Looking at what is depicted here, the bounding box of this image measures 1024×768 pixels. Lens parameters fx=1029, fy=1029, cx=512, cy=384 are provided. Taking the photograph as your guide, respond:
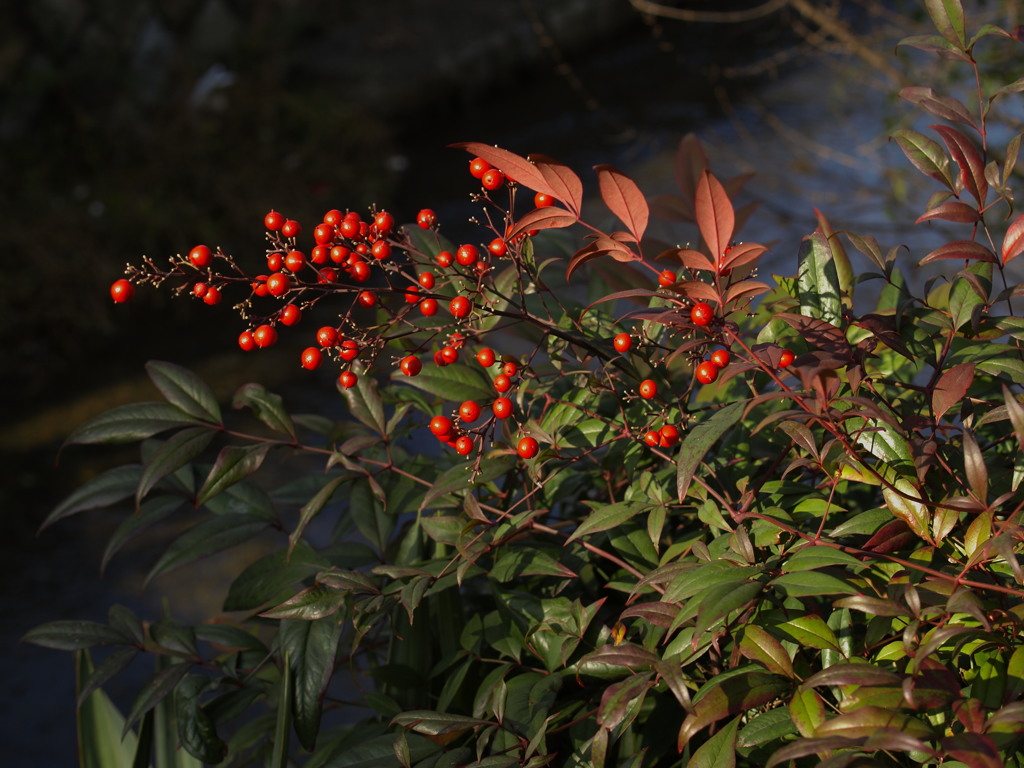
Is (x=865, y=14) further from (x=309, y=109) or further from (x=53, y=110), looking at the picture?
(x=53, y=110)

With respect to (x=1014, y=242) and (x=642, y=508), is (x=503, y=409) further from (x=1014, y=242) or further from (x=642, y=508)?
(x=1014, y=242)

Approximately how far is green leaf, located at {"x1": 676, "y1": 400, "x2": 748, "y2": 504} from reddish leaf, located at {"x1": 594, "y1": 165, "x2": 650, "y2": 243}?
0.44 feet

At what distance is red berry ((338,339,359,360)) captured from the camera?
676 millimetres

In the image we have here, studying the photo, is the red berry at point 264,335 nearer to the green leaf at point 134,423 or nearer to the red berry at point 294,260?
the red berry at point 294,260

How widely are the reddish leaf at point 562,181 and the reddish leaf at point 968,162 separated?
0.25 metres

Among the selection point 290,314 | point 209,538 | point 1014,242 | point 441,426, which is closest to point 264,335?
point 290,314

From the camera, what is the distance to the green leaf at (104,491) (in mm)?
844

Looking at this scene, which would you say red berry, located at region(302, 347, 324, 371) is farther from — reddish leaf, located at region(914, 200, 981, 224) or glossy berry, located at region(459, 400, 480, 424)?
reddish leaf, located at region(914, 200, 981, 224)

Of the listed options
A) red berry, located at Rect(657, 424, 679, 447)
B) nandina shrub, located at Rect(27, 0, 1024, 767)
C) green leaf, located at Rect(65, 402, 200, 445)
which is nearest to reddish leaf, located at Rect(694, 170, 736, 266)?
nandina shrub, located at Rect(27, 0, 1024, 767)

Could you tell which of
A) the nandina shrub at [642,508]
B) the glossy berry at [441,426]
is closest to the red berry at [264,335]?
the nandina shrub at [642,508]

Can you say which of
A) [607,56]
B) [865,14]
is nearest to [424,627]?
[607,56]

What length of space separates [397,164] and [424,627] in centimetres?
280

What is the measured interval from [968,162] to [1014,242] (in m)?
0.06

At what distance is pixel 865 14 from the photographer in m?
4.30
